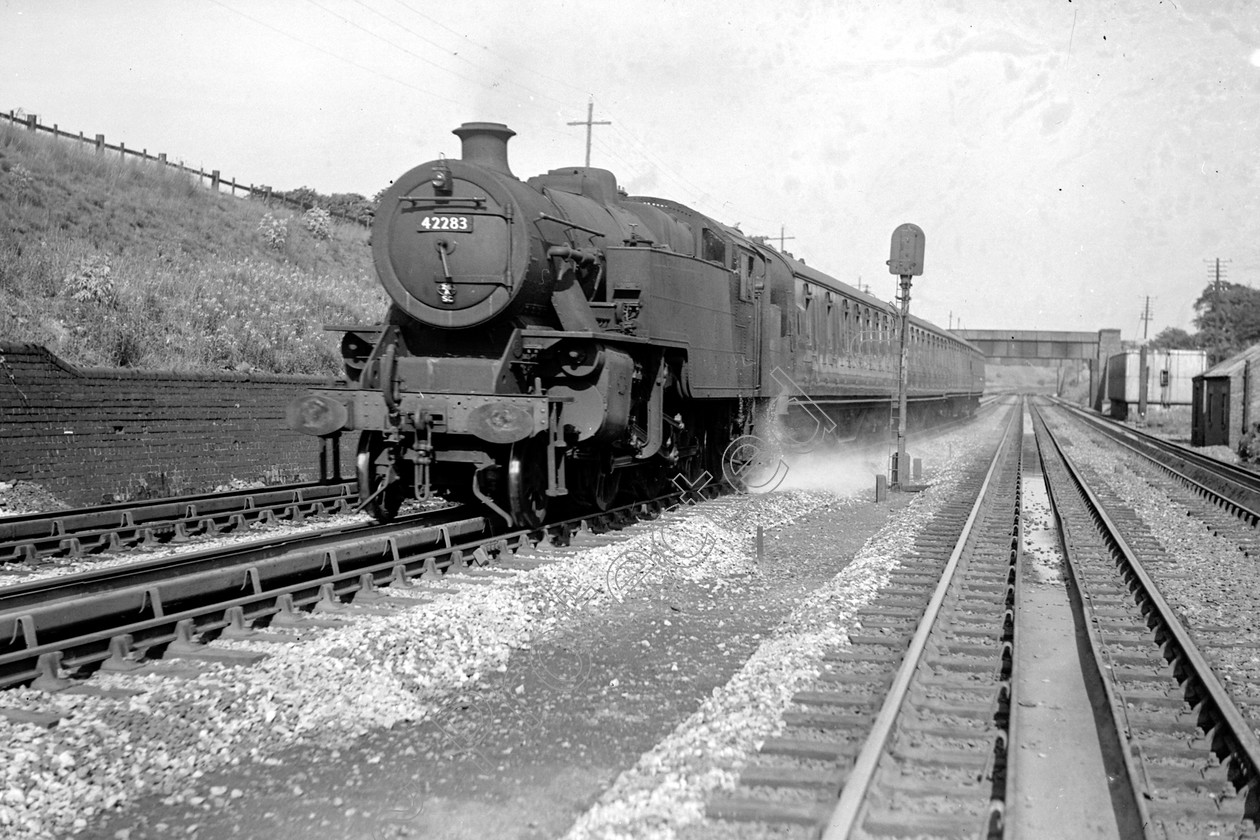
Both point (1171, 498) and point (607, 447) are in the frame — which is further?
point (1171, 498)

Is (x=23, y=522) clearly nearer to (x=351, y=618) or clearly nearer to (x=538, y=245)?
(x=351, y=618)

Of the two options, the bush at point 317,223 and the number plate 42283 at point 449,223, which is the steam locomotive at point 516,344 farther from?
the bush at point 317,223

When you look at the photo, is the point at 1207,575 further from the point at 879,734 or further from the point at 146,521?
the point at 146,521

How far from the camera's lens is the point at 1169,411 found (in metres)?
52.5

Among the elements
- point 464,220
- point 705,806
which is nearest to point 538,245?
point 464,220

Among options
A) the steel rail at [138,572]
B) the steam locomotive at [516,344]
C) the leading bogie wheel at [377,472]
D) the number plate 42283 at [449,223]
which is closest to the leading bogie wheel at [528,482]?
the steam locomotive at [516,344]

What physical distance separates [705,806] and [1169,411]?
55568 mm

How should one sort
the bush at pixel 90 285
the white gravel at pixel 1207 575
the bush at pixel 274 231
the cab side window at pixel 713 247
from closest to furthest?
the white gravel at pixel 1207 575 < the cab side window at pixel 713 247 < the bush at pixel 90 285 < the bush at pixel 274 231

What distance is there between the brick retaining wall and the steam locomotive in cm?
417

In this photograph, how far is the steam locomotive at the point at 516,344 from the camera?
8.67 metres

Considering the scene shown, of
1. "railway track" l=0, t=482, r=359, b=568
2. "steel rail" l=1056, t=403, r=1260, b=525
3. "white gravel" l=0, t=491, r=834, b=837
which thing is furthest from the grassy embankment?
"steel rail" l=1056, t=403, r=1260, b=525

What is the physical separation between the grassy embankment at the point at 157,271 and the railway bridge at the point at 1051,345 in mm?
54766

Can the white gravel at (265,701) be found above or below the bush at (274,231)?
below

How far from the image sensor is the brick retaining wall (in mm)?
11078
